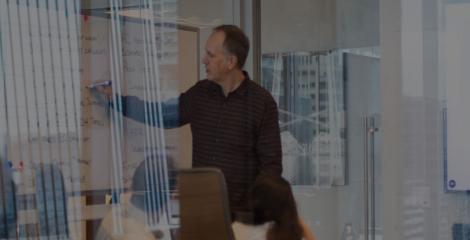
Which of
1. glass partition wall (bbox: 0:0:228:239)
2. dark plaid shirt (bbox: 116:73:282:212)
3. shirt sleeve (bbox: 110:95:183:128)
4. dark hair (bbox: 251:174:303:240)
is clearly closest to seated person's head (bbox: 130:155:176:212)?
glass partition wall (bbox: 0:0:228:239)

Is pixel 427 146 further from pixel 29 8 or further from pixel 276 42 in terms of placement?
pixel 29 8

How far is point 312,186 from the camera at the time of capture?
466 centimetres

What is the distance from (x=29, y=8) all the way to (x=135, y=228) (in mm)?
1064

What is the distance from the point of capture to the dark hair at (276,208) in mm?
2494

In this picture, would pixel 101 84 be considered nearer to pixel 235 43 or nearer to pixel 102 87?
pixel 102 87

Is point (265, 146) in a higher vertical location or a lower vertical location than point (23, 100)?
lower

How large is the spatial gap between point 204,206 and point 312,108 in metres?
2.44

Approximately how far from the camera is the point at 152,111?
3998mm

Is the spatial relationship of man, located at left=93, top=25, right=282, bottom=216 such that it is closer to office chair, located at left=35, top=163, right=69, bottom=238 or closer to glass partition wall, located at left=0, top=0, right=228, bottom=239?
glass partition wall, located at left=0, top=0, right=228, bottom=239

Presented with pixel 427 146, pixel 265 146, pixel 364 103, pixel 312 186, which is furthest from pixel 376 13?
pixel 265 146

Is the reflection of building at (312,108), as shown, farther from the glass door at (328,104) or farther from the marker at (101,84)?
the marker at (101,84)

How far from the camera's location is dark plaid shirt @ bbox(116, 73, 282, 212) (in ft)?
→ 11.0

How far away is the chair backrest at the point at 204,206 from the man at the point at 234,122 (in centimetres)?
89

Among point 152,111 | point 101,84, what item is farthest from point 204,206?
point 152,111
